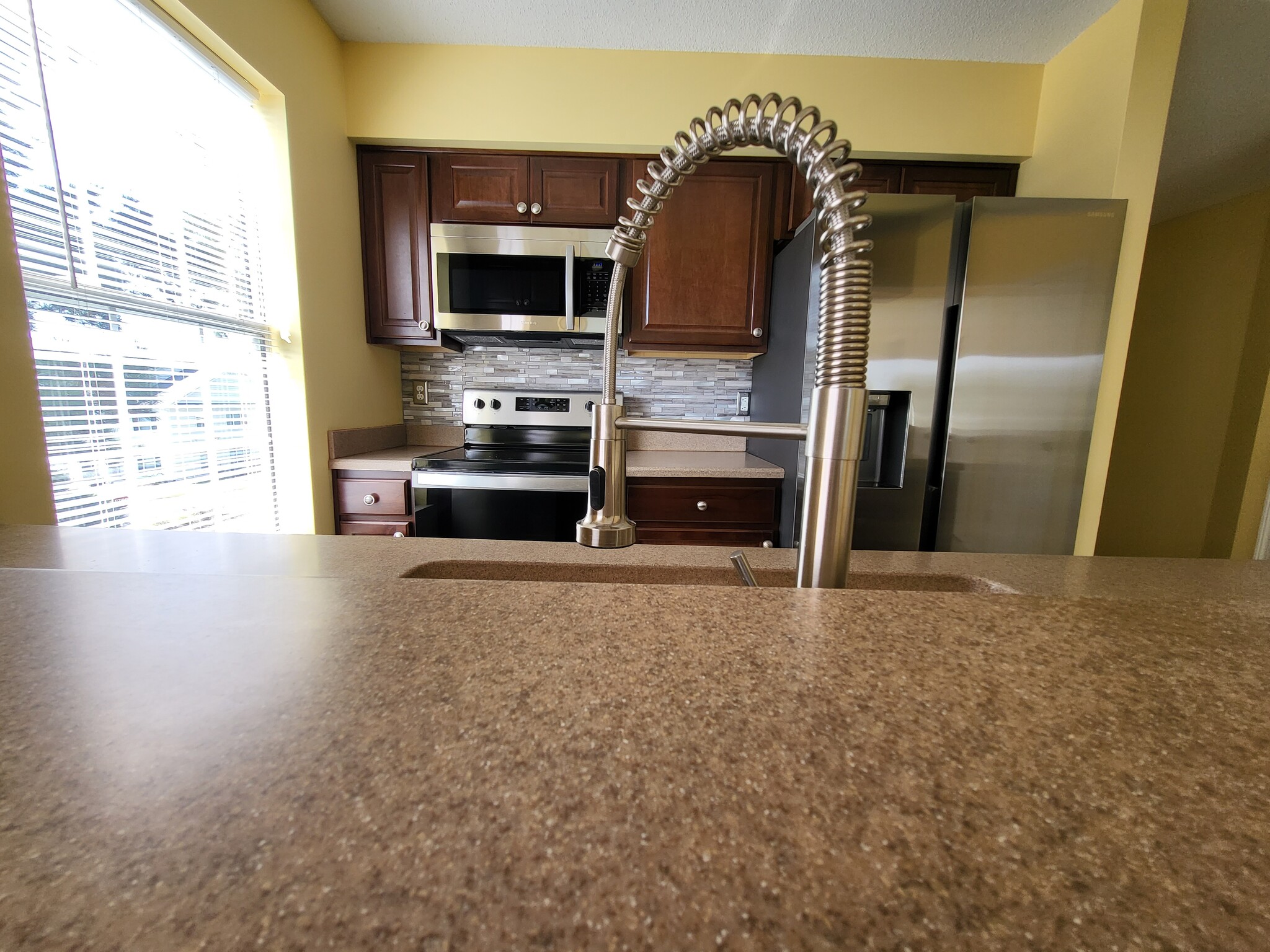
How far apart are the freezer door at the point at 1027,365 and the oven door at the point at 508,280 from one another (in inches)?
54.2

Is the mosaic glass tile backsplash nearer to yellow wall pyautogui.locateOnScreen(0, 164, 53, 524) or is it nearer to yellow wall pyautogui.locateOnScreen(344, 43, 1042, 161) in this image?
yellow wall pyautogui.locateOnScreen(344, 43, 1042, 161)

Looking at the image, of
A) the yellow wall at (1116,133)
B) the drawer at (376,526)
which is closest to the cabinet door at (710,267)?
the yellow wall at (1116,133)

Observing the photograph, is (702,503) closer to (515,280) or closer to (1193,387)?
(515,280)

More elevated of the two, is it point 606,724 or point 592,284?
point 592,284

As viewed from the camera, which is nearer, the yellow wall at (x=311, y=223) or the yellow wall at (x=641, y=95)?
the yellow wall at (x=311, y=223)

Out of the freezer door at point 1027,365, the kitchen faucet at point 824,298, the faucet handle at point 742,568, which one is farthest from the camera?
the freezer door at point 1027,365

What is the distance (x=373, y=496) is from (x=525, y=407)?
0.78 metres

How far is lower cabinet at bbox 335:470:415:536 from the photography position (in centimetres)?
192

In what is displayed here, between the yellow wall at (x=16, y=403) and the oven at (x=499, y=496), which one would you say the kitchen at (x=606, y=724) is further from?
the oven at (x=499, y=496)

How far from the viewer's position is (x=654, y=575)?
2.34 feet

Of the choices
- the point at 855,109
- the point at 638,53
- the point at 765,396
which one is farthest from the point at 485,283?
the point at 855,109

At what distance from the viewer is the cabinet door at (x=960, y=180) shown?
204 centimetres

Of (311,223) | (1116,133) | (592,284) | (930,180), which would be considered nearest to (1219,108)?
(1116,133)

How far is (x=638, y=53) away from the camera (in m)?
1.93
